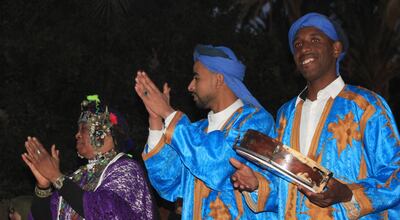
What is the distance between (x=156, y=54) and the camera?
10500 mm

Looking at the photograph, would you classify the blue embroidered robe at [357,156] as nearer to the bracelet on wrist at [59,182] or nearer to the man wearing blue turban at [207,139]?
the man wearing blue turban at [207,139]

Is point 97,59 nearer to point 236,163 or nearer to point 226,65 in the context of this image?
point 226,65

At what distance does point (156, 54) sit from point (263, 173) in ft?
22.1

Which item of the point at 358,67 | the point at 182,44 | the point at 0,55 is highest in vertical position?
the point at 0,55

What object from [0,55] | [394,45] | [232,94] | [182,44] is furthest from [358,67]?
[232,94]

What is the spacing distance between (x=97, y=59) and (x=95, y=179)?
16.3 feet

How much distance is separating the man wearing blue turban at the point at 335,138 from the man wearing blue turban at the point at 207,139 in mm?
318

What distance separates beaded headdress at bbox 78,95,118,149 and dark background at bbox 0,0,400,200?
13.0 feet

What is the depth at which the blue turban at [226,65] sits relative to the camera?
4.52 m

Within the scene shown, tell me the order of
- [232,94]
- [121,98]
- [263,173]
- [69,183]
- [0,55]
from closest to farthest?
1. [263,173]
2. [232,94]
3. [69,183]
4. [0,55]
5. [121,98]

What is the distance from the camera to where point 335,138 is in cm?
364

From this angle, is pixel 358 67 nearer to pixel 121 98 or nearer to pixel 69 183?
pixel 121 98

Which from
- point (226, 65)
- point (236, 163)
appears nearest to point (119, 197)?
point (226, 65)

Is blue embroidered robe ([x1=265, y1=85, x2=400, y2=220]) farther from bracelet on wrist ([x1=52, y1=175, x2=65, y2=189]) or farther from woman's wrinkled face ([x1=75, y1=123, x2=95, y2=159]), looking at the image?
woman's wrinkled face ([x1=75, y1=123, x2=95, y2=159])
